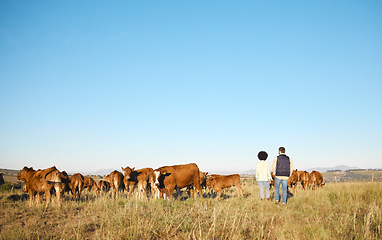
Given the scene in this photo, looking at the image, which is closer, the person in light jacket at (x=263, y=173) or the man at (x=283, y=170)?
the man at (x=283, y=170)

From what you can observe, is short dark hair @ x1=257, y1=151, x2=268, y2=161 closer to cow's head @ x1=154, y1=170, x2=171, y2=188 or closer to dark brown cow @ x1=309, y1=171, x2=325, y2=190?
cow's head @ x1=154, y1=170, x2=171, y2=188

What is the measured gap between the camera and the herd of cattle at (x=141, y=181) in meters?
11.7

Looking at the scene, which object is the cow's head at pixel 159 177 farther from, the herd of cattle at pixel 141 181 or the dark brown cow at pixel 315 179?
the dark brown cow at pixel 315 179

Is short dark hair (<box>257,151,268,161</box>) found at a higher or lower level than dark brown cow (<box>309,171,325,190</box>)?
higher

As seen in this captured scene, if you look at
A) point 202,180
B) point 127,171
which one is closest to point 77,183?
point 127,171

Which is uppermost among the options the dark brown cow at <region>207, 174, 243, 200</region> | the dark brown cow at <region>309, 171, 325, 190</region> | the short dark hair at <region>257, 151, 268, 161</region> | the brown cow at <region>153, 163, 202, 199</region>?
the short dark hair at <region>257, 151, 268, 161</region>

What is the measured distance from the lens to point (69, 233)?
6703 mm

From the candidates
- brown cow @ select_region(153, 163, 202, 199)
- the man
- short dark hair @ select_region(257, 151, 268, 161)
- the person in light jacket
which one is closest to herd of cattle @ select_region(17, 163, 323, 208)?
brown cow @ select_region(153, 163, 202, 199)

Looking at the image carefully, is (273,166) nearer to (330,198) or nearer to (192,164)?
(330,198)

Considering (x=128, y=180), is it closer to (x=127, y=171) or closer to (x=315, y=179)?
(x=127, y=171)

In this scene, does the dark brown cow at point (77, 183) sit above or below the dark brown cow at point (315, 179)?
above

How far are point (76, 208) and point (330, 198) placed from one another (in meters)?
11.4

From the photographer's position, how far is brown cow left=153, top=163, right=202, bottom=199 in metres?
13.5

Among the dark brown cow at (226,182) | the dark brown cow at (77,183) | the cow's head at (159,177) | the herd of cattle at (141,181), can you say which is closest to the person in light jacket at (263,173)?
the herd of cattle at (141,181)
